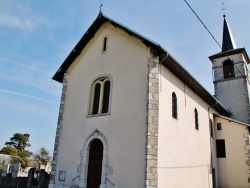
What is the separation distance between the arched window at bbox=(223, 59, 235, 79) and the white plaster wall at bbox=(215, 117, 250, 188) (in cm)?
711

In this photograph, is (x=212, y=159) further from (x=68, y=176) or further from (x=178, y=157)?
(x=68, y=176)

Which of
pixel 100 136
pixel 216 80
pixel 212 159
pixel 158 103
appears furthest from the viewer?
pixel 216 80

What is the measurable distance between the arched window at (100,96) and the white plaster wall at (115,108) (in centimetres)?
29

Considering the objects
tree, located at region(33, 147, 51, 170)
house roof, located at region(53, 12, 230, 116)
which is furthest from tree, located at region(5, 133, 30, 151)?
house roof, located at region(53, 12, 230, 116)

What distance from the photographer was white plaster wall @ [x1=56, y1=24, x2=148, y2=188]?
830cm

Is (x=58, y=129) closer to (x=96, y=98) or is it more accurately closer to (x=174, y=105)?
(x=96, y=98)

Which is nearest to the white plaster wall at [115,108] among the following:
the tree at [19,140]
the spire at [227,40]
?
the spire at [227,40]

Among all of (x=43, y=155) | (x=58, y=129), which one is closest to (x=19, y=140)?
(x=43, y=155)

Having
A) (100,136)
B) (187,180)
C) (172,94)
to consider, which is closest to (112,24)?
(172,94)

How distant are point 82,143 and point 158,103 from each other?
13.3ft

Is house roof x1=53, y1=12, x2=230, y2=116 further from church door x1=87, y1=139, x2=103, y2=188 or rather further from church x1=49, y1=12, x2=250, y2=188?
church door x1=87, y1=139, x2=103, y2=188

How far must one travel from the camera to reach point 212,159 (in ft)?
45.0

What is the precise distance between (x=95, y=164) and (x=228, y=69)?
16844 mm

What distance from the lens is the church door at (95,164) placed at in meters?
9.14
